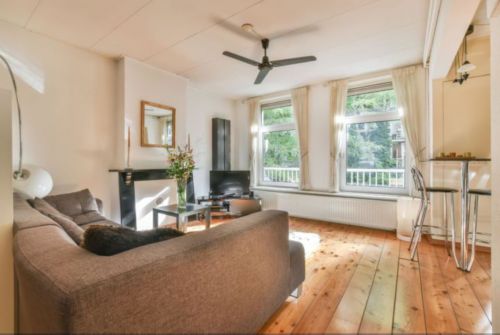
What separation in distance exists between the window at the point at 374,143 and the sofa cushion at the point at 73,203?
4.08 metres

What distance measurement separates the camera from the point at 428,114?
11.5 ft

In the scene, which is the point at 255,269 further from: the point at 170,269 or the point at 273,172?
the point at 273,172

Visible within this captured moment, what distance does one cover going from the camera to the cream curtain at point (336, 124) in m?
4.23

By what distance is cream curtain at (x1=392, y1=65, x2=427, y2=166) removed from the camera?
11.8ft

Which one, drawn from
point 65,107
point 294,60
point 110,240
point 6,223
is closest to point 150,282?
point 110,240

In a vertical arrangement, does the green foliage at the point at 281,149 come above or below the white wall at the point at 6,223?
above

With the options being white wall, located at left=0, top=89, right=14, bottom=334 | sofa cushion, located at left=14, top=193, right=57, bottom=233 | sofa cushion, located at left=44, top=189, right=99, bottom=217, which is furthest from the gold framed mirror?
white wall, located at left=0, top=89, right=14, bottom=334

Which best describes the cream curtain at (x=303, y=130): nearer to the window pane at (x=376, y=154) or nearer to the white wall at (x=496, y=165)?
the window pane at (x=376, y=154)

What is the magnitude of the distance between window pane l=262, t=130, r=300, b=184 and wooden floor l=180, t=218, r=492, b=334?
88.0 inches

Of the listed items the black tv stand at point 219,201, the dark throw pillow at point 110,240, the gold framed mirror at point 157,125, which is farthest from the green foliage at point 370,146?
the dark throw pillow at point 110,240

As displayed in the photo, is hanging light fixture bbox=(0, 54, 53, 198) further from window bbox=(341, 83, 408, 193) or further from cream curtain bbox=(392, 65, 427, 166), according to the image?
cream curtain bbox=(392, 65, 427, 166)

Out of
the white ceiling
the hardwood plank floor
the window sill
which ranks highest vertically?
the white ceiling

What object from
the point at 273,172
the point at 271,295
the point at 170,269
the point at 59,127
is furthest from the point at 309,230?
the point at 59,127

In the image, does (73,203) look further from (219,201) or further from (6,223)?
(219,201)
